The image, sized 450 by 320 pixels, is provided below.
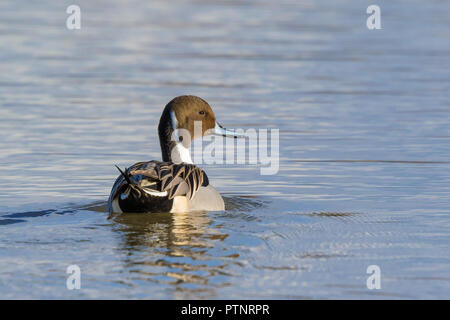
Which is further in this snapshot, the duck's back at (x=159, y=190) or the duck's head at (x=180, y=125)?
the duck's head at (x=180, y=125)

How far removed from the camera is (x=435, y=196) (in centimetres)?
994

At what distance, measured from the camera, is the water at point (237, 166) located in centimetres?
704

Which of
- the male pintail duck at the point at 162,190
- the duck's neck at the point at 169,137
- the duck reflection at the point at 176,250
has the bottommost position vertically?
the duck reflection at the point at 176,250

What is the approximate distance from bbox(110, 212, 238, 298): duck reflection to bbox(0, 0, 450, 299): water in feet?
0.08

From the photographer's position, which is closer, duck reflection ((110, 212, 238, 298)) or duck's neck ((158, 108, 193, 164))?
duck reflection ((110, 212, 238, 298))

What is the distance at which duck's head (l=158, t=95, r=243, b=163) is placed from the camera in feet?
33.3

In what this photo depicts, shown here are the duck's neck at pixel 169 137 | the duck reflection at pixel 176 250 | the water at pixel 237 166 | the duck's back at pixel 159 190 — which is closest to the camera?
the duck reflection at pixel 176 250

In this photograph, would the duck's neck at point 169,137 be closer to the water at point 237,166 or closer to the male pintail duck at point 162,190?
the male pintail duck at point 162,190

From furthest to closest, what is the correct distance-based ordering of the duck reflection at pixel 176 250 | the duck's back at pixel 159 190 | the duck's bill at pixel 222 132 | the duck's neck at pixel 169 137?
the duck's bill at pixel 222 132, the duck's neck at pixel 169 137, the duck's back at pixel 159 190, the duck reflection at pixel 176 250

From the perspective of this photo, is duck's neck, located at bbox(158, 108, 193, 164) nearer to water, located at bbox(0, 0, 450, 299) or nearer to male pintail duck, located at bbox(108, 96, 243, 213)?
male pintail duck, located at bbox(108, 96, 243, 213)

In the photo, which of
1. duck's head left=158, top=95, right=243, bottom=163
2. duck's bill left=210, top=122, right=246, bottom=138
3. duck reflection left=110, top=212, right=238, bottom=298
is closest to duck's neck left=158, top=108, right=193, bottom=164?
duck's head left=158, top=95, right=243, bottom=163

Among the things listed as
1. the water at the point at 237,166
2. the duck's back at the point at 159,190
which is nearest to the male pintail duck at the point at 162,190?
the duck's back at the point at 159,190

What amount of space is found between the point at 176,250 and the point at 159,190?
1.38 m

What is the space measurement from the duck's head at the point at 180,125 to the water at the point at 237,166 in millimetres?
712
